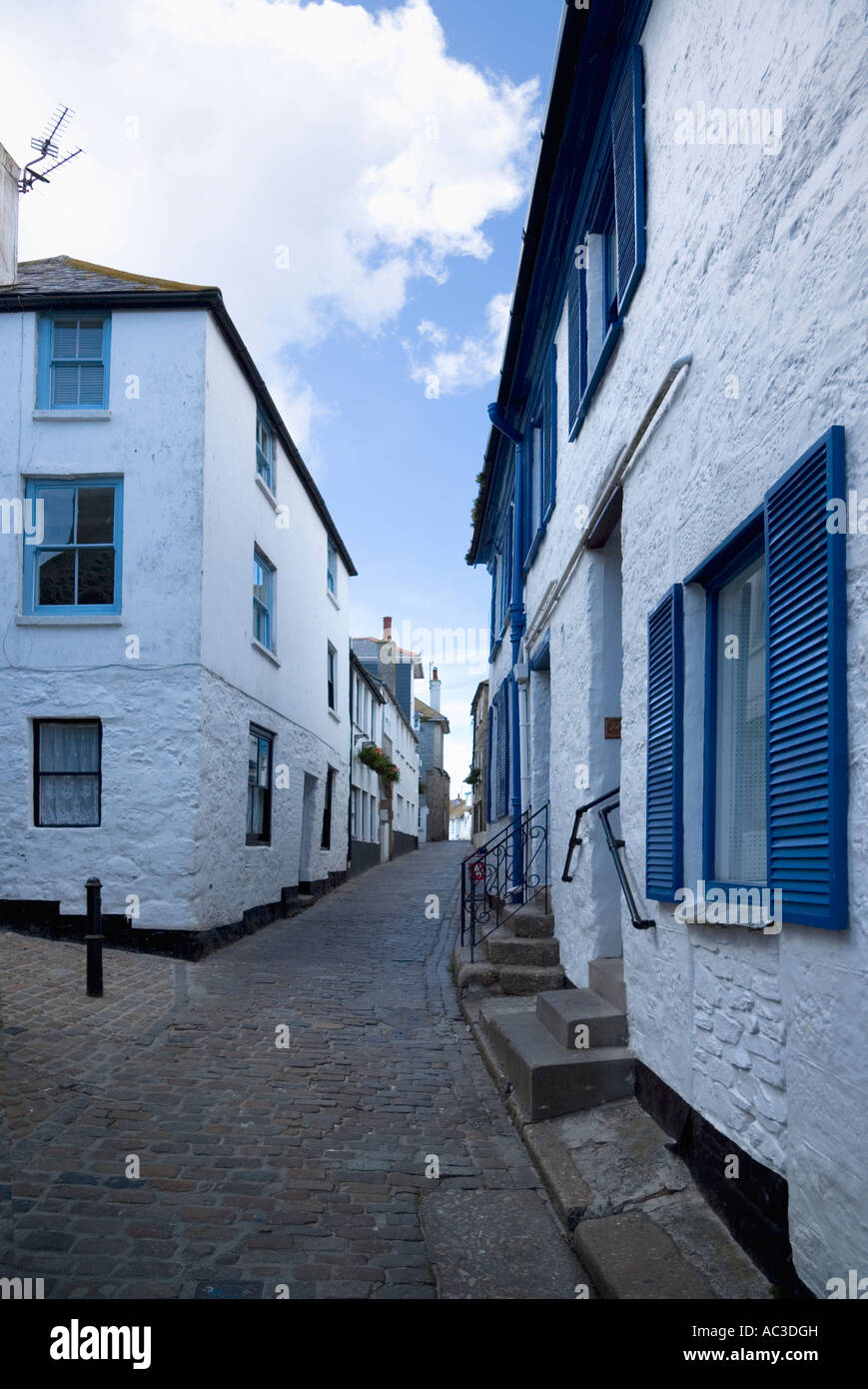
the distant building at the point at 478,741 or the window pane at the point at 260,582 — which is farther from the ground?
the window pane at the point at 260,582

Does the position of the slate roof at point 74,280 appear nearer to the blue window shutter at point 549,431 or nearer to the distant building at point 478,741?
the blue window shutter at point 549,431

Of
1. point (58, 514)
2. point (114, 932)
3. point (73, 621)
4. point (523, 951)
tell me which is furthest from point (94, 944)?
point (58, 514)

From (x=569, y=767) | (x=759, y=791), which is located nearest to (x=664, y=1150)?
(x=759, y=791)

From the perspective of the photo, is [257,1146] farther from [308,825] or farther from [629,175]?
[308,825]

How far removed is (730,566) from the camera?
4219mm

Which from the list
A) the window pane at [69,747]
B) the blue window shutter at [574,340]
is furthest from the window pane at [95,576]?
the blue window shutter at [574,340]

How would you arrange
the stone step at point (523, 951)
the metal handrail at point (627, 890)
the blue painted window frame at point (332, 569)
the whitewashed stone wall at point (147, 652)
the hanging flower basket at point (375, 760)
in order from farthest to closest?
the hanging flower basket at point (375, 760) → the blue painted window frame at point (332, 569) → the whitewashed stone wall at point (147, 652) → the stone step at point (523, 951) → the metal handrail at point (627, 890)

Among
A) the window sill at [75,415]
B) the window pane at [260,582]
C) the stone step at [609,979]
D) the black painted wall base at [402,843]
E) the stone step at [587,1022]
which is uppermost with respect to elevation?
the window sill at [75,415]

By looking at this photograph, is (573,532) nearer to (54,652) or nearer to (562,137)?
(562,137)

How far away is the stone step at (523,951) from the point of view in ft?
27.5

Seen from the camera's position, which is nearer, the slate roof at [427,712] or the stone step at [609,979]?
the stone step at [609,979]

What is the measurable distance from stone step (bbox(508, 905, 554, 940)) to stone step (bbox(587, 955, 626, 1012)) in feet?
6.69

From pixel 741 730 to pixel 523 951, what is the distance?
4.71 meters

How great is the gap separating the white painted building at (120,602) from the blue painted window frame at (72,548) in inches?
0.7
